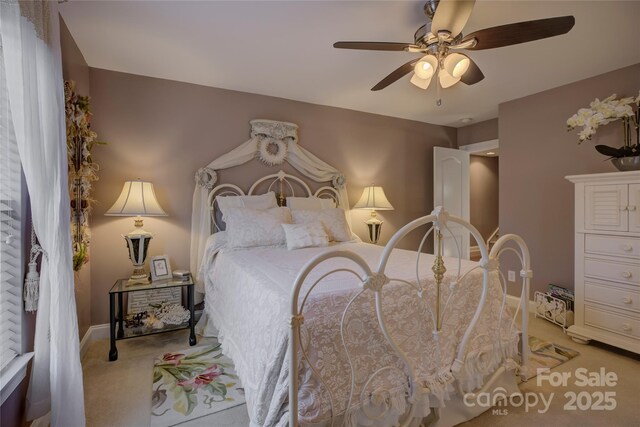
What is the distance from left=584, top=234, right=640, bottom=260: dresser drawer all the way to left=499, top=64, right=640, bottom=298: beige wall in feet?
1.91

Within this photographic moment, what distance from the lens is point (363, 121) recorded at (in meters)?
3.98

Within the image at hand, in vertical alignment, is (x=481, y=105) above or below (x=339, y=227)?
above

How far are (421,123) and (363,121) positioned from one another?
3.45ft

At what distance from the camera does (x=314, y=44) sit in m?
2.29

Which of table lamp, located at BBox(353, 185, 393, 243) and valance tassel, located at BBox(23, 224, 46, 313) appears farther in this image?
table lamp, located at BBox(353, 185, 393, 243)

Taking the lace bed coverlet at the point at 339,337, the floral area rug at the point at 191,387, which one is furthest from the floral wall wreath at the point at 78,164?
the lace bed coverlet at the point at 339,337

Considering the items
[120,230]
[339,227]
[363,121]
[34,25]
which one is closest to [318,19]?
[34,25]

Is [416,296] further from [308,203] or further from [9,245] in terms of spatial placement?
[308,203]

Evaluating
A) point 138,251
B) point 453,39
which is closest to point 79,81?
point 138,251

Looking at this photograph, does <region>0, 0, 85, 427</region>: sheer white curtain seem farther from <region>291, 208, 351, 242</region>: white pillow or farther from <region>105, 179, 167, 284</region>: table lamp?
<region>291, 208, 351, 242</region>: white pillow

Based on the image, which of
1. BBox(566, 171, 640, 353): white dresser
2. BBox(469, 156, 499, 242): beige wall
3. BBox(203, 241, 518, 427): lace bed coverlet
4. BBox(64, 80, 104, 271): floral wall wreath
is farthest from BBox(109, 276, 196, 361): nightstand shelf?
BBox(469, 156, 499, 242): beige wall

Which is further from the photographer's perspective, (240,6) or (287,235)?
(287,235)

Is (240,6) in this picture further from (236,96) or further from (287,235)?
(287,235)

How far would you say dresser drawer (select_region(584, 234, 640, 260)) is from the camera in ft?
7.63
